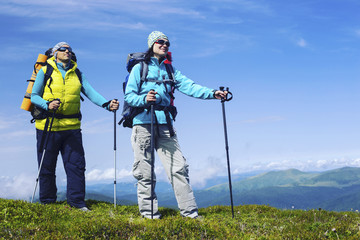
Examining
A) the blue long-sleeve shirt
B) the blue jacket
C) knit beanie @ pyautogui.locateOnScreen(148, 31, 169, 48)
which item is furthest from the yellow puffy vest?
knit beanie @ pyautogui.locateOnScreen(148, 31, 169, 48)

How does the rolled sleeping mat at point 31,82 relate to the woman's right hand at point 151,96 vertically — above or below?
above

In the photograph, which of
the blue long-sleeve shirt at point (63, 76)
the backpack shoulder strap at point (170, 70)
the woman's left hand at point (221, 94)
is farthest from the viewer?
the blue long-sleeve shirt at point (63, 76)

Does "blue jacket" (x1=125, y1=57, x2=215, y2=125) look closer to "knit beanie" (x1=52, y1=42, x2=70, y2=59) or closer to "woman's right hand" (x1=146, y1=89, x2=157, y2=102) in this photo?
"woman's right hand" (x1=146, y1=89, x2=157, y2=102)

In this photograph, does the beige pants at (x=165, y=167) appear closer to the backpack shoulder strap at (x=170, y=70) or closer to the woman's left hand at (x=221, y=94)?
the backpack shoulder strap at (x=170, y=70)

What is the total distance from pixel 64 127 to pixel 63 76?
1.59 metres

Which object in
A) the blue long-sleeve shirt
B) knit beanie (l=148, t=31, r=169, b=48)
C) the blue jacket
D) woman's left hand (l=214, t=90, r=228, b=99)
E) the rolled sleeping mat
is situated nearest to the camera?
the blue jacket

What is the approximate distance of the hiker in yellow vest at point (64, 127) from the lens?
11039 mm

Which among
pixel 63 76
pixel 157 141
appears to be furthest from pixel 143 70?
pixel 63 76

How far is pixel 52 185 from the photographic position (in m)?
11.5

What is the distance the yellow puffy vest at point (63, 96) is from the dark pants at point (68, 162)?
22 centimetres

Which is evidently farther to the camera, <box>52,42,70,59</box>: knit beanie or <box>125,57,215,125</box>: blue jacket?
<box>52,42,70,59</box>: knit beanie

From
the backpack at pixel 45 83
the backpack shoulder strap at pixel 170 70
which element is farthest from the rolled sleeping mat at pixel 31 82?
the backpack shoulder strap at pixel 170 70

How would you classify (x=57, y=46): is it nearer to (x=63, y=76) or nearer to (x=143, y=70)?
(x=63, y=76)

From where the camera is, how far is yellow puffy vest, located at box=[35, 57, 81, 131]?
1100 cm
